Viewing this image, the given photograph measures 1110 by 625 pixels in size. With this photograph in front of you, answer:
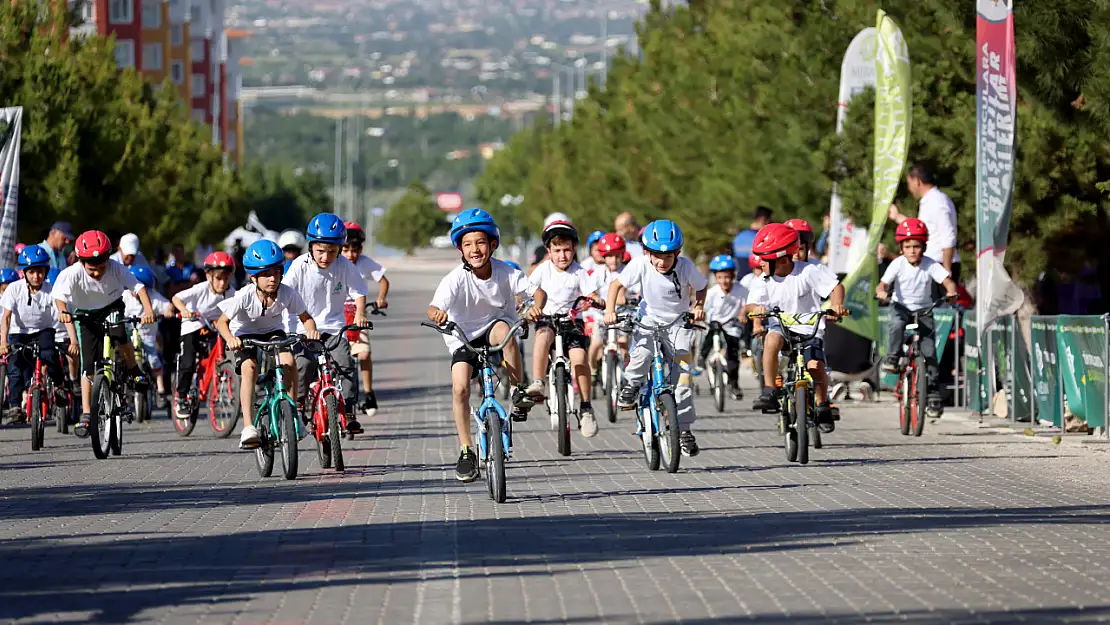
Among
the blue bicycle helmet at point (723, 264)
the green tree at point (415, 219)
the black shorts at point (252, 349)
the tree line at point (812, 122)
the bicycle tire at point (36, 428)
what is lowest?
the bicycle tire at point (36, 428)

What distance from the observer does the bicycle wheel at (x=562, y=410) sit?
55.1ft

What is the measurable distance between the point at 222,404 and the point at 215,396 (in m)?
0.10

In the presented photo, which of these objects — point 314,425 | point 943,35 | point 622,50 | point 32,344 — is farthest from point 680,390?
point 622,50

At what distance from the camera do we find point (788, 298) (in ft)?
54.3

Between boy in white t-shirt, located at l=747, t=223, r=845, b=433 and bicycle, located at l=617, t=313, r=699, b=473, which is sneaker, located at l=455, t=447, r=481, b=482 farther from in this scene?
boy in white t-shirt, located at l=747, t=223, r=845, b=433

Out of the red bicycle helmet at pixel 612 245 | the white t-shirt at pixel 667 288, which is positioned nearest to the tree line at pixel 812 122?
the red bicycle helmet at pixel 612 245

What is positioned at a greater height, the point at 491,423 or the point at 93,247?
the point at 93,247

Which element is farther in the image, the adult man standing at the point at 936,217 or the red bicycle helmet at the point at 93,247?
the adult man standing at the point at 936,217

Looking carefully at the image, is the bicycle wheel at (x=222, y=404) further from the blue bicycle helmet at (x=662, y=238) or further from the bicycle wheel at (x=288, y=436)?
the blue bicycle helmet at (x=662, y=238)

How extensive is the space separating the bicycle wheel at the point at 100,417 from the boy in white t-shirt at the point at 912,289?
6730 millimetres

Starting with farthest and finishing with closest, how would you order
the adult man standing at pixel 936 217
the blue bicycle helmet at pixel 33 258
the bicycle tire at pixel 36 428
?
the adult man standing at pixel 936 217 < the blue bicycle helmet at pixel 33 258 < the bicycle tire at pixel 36 428

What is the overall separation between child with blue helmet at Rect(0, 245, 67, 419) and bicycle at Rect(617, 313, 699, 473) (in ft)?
21.7

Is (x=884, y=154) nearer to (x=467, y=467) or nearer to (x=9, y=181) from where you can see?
(x=9, y=181)

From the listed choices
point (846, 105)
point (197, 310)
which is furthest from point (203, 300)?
point (846, 105)
